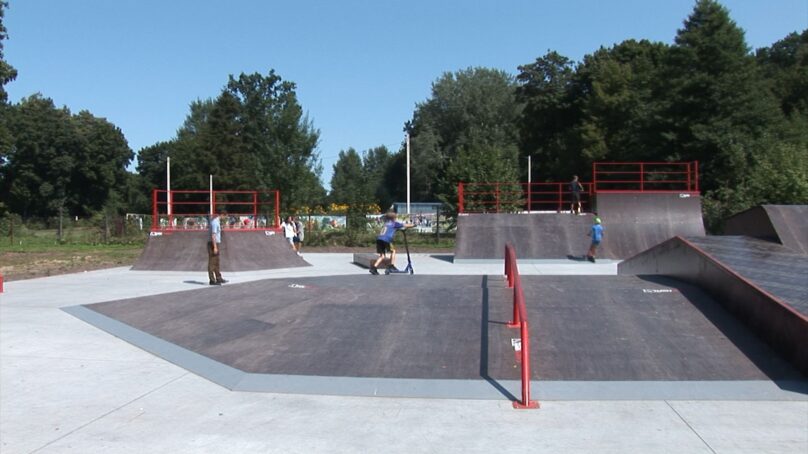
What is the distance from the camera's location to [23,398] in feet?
22.7

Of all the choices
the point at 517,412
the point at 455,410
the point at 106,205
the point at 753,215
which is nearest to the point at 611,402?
the point at 517,412

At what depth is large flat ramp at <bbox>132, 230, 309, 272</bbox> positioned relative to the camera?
20.6 metres

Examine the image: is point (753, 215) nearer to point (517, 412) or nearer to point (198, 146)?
point (517, 412)

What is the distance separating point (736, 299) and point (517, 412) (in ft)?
14.5

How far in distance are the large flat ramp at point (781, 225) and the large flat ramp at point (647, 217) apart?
372 inches

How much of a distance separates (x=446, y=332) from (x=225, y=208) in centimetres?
6107

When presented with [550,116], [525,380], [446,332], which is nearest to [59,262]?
[446,332]

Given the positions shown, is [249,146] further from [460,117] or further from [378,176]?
[460,117]

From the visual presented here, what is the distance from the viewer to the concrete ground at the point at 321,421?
17.8ft

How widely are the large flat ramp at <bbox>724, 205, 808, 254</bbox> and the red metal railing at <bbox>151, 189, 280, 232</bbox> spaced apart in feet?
44.3

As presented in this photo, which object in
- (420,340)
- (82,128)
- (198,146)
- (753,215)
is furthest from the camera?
(82,128)

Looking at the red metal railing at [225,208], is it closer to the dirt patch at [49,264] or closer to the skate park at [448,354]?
the dirt patch at [49,264]

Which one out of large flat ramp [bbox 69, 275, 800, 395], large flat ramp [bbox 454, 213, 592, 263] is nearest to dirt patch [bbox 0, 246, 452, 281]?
large flat ramp [bbox 454, 213, 592, 263]

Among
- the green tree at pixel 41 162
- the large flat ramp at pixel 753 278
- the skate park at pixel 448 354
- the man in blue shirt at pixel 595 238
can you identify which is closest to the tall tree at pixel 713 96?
the man in blue shirt at pixel 595 238
